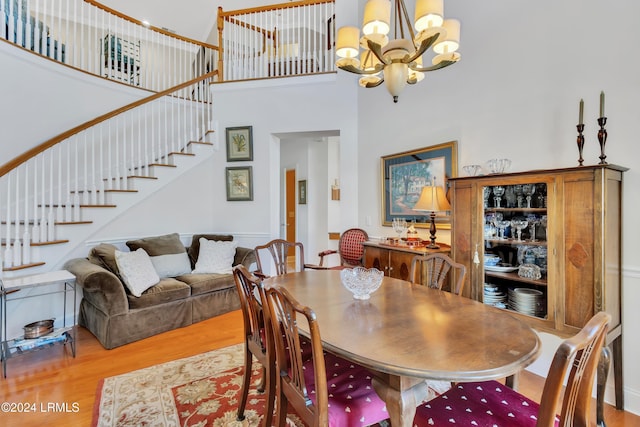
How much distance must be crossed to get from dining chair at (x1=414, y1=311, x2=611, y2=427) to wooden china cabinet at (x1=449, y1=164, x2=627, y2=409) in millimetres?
950

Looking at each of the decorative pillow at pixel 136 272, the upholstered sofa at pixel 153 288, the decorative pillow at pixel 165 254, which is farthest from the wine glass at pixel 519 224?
the decorative pillow at pixel 165 254

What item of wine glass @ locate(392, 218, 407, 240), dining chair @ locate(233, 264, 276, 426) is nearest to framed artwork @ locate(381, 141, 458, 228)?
wine glass @ locate(392, 218, 407, 240)

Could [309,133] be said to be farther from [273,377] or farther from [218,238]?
[273,377]

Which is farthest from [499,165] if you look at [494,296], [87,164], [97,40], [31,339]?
[97,40]

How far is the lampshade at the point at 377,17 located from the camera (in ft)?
5.52

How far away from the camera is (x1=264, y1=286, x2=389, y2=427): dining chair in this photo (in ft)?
3.78

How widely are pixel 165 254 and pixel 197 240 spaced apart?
574mm

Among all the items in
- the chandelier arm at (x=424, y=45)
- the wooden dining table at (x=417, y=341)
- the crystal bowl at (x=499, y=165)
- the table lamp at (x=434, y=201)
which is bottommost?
the wooden dining table at (x=417, y=341)

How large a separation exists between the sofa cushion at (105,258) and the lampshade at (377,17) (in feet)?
10.3

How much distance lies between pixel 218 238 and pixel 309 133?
2041 mm

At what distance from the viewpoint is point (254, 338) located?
1824 millimetres

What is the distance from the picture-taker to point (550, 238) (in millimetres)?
1994

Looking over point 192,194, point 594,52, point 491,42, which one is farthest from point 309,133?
point 594,52

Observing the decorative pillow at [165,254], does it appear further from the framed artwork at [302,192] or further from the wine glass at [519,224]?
the wine glass at [519,224]
